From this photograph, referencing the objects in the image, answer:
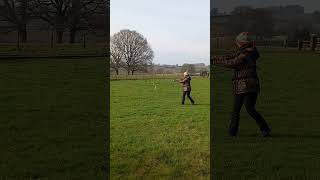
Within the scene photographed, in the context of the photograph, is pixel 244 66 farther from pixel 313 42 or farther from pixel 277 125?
pixel 313 42

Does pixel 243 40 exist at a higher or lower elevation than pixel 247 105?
higher

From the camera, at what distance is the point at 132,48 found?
27.7 feet

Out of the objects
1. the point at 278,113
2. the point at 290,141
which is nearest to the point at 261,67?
the point at 278,113

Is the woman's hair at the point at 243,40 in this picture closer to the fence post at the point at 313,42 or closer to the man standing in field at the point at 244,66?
the man standing in field at the point at 244,66

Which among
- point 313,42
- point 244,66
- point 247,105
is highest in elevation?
point 313,42
